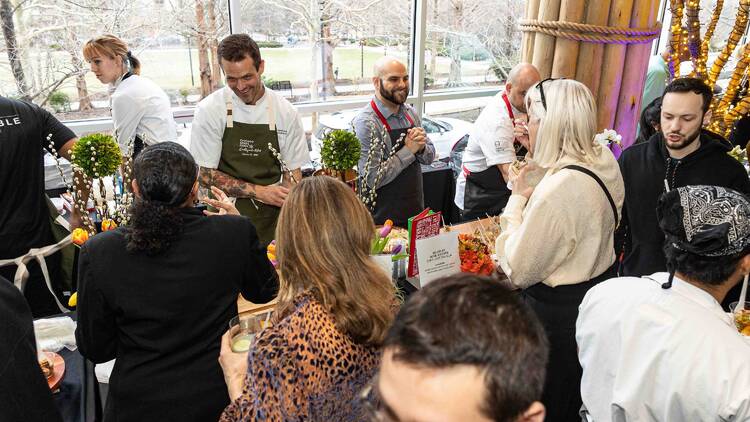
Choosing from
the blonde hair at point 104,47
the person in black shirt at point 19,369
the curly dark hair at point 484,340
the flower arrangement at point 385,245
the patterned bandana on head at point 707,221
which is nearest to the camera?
the curly dark hair at point 484,340

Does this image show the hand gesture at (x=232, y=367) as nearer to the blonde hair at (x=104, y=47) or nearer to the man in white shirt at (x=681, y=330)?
the man in white shirt at (x=681, y=330)

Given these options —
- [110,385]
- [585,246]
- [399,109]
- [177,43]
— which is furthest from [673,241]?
[177,43]

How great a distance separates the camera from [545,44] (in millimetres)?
3166

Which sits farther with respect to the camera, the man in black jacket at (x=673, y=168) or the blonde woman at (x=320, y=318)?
the man in black jacket at (x=673, y=168)

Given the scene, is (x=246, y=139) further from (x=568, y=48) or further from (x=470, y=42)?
(x=470, y=42)

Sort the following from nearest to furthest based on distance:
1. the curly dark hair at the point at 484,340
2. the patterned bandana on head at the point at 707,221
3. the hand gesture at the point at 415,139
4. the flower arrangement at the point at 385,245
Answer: the curly dark hair at the point at 484,340 < the patterned bandana on head at the point at 707,221 < the flower arrangement at the point at 385,245 < the hand gesture at the point at 415,139

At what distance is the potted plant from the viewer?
2457mm

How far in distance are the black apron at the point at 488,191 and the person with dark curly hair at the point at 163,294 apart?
2076 mm

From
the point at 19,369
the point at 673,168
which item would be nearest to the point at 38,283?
the point at 19,369

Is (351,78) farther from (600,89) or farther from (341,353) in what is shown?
(341,353)

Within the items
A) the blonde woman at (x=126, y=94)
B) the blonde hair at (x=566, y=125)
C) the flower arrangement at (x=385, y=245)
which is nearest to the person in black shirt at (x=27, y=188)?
the blonde woman at (x=126, y=94)

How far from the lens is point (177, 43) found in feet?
15.9

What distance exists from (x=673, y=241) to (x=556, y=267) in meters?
0.59

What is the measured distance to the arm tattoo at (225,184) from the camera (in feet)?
9.74
